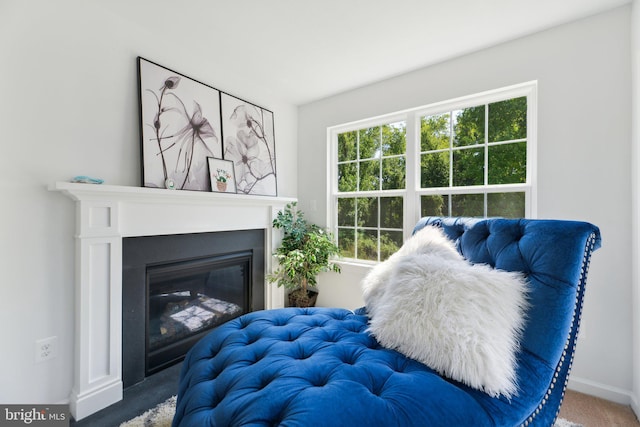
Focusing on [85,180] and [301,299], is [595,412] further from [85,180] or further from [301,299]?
[85,180]

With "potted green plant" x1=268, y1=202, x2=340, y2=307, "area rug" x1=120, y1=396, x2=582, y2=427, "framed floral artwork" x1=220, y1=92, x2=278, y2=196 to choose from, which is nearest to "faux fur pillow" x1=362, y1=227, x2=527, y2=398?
"area rug" x1=120, y1=396, x2=582, y2=427

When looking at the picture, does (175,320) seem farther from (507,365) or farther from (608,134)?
(608,134)

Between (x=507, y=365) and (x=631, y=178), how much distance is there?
1.60m

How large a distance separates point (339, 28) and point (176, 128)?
1.33 meters

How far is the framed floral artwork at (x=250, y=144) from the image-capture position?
2363 mm

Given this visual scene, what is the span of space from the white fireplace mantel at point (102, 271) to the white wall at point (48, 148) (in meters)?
0.10

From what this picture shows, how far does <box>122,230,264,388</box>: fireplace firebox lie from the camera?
175cm

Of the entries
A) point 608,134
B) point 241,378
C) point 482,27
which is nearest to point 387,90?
point 482,27

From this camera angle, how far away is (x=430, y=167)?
240 centimetres

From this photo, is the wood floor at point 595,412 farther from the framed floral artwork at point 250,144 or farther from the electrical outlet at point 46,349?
the electrical outlet at point 46,349

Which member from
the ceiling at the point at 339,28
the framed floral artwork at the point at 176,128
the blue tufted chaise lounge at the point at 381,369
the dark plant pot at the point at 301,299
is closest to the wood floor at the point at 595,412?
the blue tufted chaise lounge at the point at 381,369

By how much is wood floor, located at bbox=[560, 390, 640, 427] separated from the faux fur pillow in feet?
3.92

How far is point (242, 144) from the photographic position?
97.2 inches

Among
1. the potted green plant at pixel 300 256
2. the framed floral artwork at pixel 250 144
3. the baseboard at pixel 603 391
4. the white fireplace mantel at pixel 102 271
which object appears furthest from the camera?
the potted green plant at pixel 300 256
